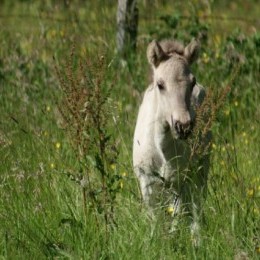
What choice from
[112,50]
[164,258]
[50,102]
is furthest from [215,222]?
[112,50]

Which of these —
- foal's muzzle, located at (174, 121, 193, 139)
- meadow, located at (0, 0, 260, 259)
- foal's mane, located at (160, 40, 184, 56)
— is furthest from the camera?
foal's mane, located at (160, 40, 184, 56)

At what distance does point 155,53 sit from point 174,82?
0.46 m

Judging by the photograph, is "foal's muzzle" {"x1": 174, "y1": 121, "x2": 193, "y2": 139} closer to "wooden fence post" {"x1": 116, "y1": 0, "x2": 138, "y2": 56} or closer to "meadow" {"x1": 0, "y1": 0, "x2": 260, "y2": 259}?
"meadow" {"x1": 0, "y1": 0, "x2": 260, "y2": 259}

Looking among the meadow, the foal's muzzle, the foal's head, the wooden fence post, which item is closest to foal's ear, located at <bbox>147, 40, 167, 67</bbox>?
the foal's head

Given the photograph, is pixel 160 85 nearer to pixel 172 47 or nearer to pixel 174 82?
pixel 174 82

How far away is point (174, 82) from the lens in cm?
616

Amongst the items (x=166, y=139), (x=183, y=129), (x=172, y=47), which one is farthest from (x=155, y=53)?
(x=183, y=129)

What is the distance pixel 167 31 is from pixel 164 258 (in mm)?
4625

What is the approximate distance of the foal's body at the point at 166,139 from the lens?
20.2 feet

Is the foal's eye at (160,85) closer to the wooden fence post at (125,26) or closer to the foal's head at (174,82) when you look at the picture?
the foal's head at (174,82)

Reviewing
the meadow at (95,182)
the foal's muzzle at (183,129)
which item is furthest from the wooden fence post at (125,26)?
the foal's muzzle at (183,129)

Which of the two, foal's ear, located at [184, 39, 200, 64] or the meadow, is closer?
the meadow

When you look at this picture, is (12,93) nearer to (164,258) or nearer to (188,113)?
(188,113)

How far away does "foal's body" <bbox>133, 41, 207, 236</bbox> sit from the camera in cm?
614
